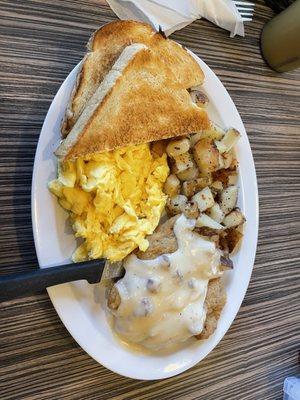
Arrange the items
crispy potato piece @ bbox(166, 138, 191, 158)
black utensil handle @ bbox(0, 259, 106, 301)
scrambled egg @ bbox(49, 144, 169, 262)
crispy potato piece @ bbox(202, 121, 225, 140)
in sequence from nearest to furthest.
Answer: black utensil handle @ bbox(0, 259, 106, 301) < scrambled egg @ bbox(49, 144, 169, 262) < crispy potato piece @ bbox(166, 138, 191, 158) < crispy potato piece @ bbox(202, 121, 225, 140)

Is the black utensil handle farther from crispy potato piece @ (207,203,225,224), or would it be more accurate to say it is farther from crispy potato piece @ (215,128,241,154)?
crispy potato piece @ (215,128,241,154)

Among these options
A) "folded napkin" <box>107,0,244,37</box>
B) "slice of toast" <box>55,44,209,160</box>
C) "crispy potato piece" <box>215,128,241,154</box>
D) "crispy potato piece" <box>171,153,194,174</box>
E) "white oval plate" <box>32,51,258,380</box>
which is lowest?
"white oval plate" <box>32,51,258,380</box>

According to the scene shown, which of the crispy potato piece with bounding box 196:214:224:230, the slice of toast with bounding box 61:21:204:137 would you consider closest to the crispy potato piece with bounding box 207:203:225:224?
the crispy potato piece with bounding box 196:214:224:230

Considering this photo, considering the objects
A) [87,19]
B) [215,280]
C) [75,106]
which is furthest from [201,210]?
[87,19]

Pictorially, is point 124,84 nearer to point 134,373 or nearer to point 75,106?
point 75,106

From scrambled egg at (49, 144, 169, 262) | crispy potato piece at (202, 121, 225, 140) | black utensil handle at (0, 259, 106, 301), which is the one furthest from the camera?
crispy potato piece at (202, 121, 225, 140)

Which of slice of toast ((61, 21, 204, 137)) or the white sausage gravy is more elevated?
slice of toast ((61, 21, 204, 137))

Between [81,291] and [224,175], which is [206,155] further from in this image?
[81,291]
